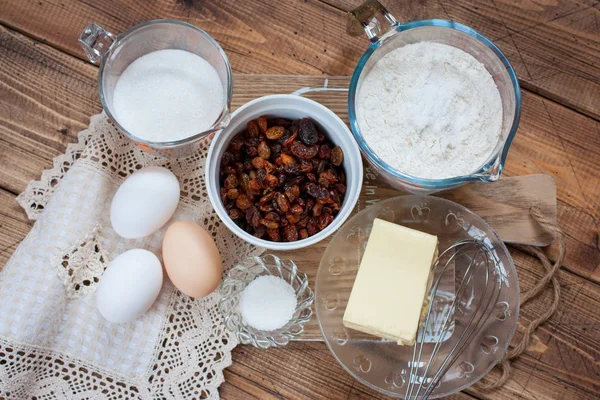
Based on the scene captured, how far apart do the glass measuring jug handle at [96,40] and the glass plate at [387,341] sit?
1.70ft

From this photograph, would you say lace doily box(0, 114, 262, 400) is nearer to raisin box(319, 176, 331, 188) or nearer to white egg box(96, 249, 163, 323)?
white egg box(96, 249, 163, 323)

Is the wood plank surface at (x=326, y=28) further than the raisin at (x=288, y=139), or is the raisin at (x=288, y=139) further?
the wood plank surface at (x=326, y=28)

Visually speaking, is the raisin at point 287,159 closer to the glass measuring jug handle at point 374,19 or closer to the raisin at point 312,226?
the raisin at point 312,226

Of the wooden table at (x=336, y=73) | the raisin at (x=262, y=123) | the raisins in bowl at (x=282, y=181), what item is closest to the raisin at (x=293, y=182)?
the raisins in bowl at (x=282, y=181)

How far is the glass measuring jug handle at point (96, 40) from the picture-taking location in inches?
35.7

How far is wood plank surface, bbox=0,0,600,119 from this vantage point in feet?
3.57

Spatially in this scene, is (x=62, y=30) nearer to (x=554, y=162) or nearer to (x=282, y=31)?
(x=282, y=31)

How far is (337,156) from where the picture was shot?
0.99 m

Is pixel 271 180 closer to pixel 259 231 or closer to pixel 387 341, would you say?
pixel 259 231

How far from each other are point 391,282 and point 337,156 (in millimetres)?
242

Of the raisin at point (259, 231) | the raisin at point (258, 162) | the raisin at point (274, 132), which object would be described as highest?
the raisin at point (274, 132)

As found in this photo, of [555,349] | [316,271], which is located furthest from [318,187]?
[555,349]

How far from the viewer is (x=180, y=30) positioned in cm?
98

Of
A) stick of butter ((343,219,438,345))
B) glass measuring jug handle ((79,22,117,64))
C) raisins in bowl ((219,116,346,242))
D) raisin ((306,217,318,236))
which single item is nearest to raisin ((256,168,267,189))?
raisins in bowl ((219,116,346,242))
